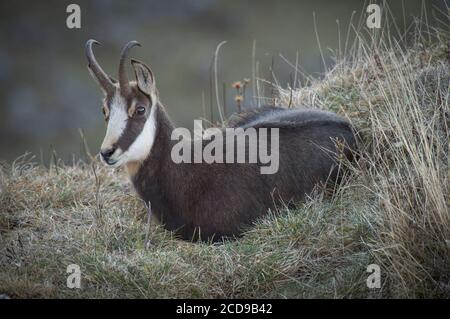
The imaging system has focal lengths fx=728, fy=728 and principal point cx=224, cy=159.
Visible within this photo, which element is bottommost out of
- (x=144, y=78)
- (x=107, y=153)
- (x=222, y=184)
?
(x=222, y=184)

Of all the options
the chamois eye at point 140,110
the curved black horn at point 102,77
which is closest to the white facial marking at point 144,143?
the chamois eye at point 140,110

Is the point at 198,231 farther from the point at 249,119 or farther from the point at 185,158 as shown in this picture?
the point at 249,119

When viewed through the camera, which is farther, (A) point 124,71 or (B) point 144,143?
(B) point 144,143

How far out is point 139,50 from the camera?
22625 mm

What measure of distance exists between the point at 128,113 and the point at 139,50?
53.3 ft

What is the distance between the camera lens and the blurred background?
20.8 m

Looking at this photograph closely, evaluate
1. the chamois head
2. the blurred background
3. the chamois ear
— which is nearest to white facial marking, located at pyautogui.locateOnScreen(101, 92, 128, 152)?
the chamois head

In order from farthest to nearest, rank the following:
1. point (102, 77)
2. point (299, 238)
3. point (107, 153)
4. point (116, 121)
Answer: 1. point (102, 77)
2. point (116, 121)
3. point (107, 153)
4. point (299, 238)

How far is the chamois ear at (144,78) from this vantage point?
6.71 meters

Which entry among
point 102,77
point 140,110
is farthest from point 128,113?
point 102,77

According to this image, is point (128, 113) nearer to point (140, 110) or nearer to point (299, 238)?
point (140, 110)

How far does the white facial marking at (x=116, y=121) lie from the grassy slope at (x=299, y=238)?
32.0 inches

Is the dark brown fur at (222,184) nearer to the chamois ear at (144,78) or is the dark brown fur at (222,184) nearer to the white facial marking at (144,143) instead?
the white facial marking at (144,143)

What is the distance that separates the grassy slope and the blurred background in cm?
1040
